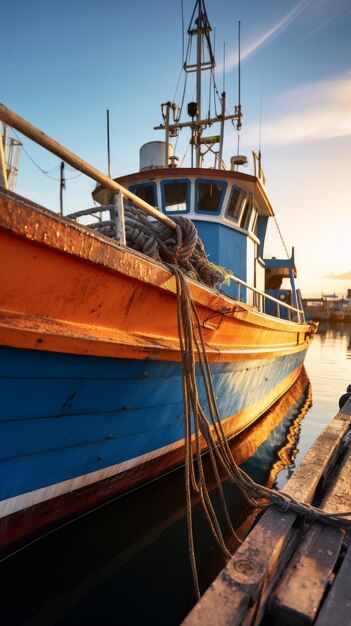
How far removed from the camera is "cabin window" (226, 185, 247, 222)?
6406 mm

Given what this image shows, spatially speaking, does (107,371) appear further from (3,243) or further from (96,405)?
(3,243)

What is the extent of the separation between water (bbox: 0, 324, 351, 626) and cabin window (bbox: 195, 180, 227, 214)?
4126 millimetres

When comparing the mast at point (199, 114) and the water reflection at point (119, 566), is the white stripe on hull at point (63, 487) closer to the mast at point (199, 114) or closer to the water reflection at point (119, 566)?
the water reflection at point (119, 566)

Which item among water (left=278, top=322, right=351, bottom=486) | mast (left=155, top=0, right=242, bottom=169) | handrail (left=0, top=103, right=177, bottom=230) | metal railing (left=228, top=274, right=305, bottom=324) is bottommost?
water (left=278, top=322, right=351, bottom=486)

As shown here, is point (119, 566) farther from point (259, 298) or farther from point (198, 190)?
point (259, 298)

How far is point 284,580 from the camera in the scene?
176 cm

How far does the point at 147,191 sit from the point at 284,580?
599 centimetres

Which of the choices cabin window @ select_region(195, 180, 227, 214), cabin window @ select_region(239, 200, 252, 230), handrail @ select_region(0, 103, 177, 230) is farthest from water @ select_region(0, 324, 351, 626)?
cabin window @ select_region(239, 200, 252, 230)

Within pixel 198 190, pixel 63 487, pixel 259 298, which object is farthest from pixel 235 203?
pixel 63 487

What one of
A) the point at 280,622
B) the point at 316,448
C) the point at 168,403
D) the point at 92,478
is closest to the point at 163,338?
the point at 168,403

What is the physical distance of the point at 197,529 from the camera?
340 cm

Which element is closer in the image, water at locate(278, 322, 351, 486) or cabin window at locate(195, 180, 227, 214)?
cabin window at locate(195, 180, 227, 214)

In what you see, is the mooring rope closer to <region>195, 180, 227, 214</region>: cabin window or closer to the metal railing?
the metal railing

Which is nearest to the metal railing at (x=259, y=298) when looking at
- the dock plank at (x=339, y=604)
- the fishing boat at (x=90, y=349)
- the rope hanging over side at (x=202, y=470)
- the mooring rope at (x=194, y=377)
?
the fishing boat at (x=90, y=349)
